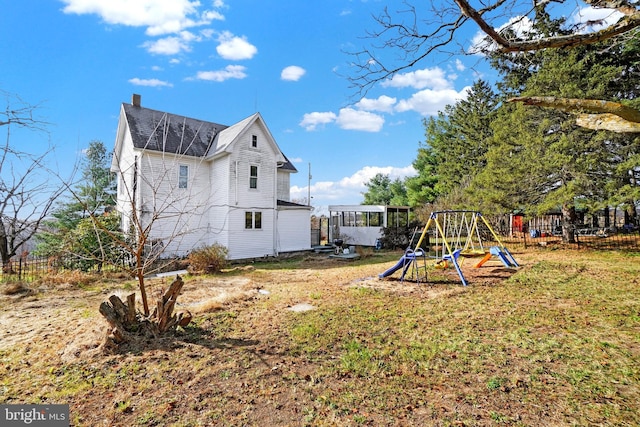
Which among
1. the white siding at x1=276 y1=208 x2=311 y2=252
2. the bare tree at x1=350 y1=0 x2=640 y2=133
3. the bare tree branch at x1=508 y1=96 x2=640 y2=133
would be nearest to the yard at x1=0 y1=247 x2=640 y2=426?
the bare tree branch at x1=508 y1=96 x2=640 y2=133

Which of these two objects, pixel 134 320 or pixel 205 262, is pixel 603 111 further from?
pixel 205 262

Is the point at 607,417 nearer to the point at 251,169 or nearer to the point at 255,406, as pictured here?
the point at 255,406

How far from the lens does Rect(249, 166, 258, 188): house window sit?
52.9 feet

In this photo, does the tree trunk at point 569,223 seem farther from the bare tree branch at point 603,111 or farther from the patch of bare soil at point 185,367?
the bare tree branch at point 603,111

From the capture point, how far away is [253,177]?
16250mm

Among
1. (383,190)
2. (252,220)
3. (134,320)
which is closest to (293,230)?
(252,220)

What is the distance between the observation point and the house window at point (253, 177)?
16.1m

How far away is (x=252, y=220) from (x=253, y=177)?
2273 mm

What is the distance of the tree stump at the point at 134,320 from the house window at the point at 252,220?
428 inches

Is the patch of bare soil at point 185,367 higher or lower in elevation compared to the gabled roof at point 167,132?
lower

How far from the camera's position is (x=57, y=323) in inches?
234

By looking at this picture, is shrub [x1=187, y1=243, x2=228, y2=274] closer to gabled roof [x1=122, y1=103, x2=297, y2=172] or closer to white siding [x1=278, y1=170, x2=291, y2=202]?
gabled roof [x1=122, y1=103, x2=297, y2=172]

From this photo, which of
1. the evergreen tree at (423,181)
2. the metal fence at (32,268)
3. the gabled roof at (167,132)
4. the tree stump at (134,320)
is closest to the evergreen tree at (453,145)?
the evergreen tree at (423,181)

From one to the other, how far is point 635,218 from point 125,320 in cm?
2788
